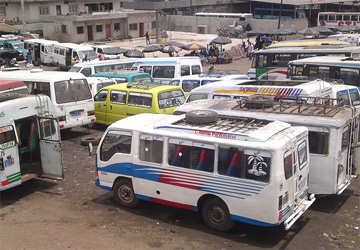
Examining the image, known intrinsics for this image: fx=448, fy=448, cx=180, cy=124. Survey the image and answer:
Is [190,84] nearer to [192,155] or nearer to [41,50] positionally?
[192,155]

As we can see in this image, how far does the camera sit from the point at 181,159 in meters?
8.62

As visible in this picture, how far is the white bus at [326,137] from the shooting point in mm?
9008

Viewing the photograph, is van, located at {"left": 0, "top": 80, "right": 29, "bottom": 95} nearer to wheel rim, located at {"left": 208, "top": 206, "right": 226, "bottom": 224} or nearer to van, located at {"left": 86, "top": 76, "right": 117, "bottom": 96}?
van, located at {"left": 86, "top": 76, "right": 117, "bottom": 96}

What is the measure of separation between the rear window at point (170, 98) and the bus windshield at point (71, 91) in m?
2.81

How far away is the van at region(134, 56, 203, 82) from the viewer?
20.8 m

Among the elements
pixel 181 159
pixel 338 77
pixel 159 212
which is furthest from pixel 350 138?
pixel 338 77

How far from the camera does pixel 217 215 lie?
840 centimetres

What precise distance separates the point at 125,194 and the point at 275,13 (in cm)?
6166

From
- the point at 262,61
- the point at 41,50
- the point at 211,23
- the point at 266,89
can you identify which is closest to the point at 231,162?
the point at 266,89

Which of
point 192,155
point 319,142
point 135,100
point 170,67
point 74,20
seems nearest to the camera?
point 192,155

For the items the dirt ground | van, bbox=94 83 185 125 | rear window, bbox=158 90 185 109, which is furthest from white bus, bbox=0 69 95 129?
the dirt ground

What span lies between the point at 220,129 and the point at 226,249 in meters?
2.23

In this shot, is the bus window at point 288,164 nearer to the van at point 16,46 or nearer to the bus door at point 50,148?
the bus door at point 50,148

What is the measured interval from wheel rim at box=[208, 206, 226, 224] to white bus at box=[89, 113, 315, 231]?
0.02m
